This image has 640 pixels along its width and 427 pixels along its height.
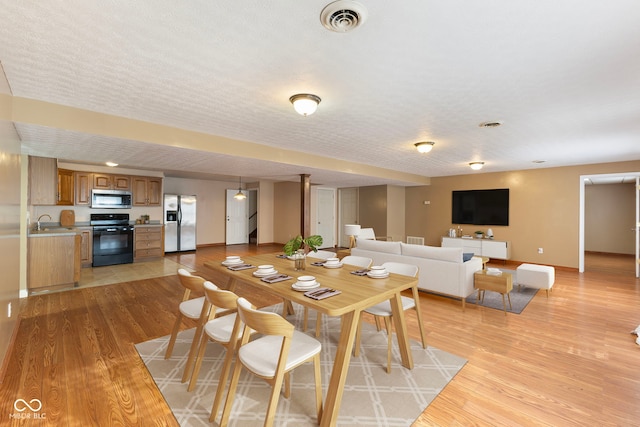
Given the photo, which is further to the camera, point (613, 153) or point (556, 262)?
point (556, 262)

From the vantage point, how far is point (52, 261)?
4.45 m

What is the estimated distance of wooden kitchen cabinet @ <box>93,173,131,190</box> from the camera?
653 centimetres

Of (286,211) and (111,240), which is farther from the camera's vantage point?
(286,211)

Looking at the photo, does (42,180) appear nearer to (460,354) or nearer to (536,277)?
(460,354)

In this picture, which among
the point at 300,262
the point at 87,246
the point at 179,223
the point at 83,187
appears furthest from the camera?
the point at 179,223

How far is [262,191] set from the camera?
32.9ft

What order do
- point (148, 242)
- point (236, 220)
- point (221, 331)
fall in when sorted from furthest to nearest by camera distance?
point (236, 220) < point (148, 242) < point (221, 331)

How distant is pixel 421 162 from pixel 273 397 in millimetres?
5693

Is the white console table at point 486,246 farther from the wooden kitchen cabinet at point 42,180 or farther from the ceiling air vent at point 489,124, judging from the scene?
the wooden kitchen cabinet at point 42,180

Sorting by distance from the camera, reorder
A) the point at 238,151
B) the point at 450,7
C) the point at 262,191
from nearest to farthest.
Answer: the point at 450,7, the point at 238,151, the point at 262,191

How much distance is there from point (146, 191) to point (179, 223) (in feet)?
4.47

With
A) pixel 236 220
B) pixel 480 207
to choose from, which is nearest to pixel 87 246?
pixel 236 220

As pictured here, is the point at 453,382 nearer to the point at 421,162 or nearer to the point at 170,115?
the point at 170,115

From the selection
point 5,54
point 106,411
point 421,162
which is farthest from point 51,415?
point 421,162
